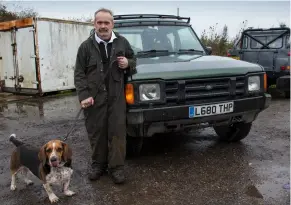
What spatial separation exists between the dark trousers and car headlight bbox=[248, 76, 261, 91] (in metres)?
1.74

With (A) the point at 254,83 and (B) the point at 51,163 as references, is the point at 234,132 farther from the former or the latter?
(B) the point at 51,163

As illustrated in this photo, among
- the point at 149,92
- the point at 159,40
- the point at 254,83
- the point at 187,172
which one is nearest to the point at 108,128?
the point at 149,92

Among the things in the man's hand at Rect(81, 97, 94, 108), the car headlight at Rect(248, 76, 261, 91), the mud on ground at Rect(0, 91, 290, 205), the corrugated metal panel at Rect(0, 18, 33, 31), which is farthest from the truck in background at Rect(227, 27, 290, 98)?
the man's hand at Rect(81, 97, 94, 108)

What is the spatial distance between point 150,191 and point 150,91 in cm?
115

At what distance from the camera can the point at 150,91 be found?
3871 mm

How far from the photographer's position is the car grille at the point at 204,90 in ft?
12.9

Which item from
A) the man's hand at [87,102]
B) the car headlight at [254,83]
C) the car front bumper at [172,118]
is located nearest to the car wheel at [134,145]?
the car front bumper at [172,118]

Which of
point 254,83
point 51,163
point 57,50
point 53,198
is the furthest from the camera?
point 57,50

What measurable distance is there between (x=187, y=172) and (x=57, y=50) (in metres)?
8.60

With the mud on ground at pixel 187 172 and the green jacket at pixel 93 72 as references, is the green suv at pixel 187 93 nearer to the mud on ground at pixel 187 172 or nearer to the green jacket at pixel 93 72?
the green jacket at pixel 93 72

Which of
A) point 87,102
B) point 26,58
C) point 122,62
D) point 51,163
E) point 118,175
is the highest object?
point 26,58

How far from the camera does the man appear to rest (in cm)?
369

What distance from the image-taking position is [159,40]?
510 cm

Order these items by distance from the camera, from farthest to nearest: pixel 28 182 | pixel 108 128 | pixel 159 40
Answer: pixel 159 40, pixel 28 182, pixel 108 128
